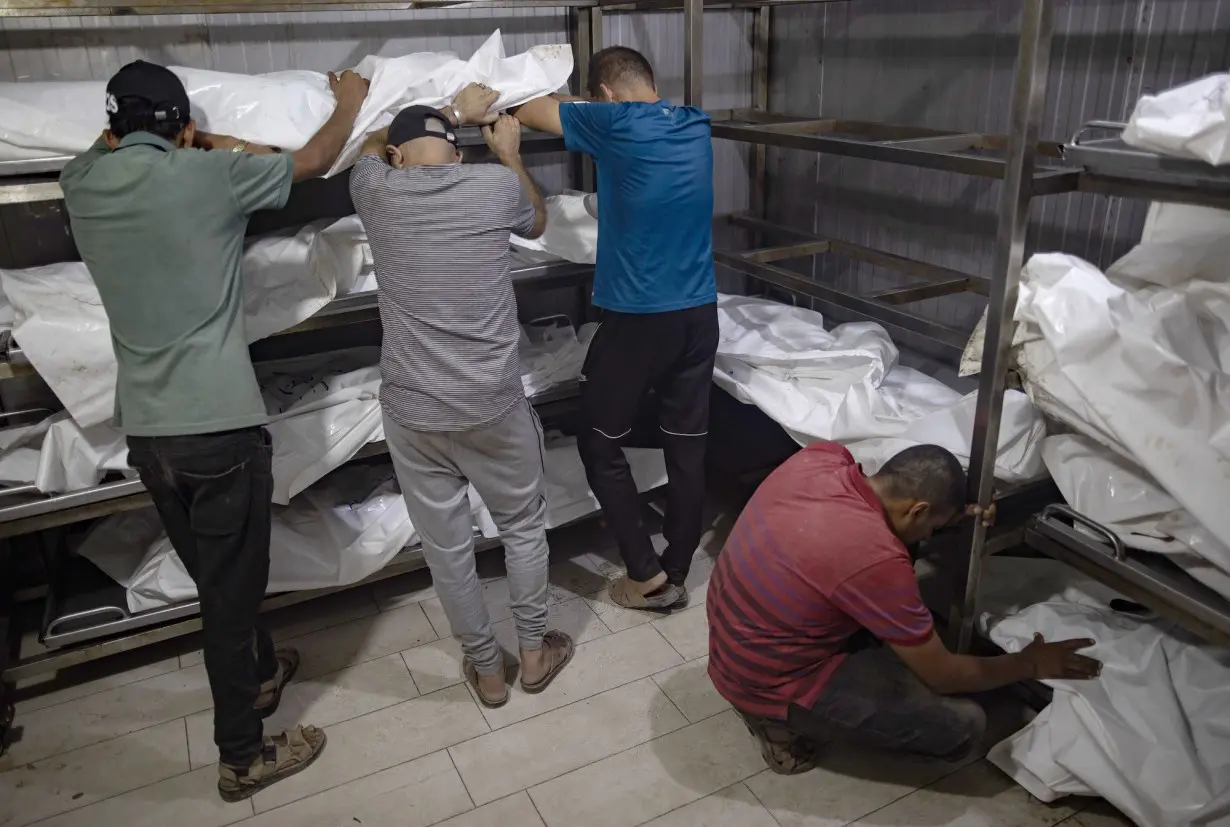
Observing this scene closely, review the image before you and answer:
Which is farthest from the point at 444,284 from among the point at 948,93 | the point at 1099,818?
the point at 1099,818

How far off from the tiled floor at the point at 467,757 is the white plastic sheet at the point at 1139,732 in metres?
0.13

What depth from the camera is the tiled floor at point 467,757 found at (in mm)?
2115

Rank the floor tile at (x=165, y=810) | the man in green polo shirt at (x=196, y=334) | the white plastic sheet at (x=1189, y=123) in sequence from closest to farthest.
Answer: the white plastic sheet at (x=1189, y=123), the man in green polo shirt at (x=196, y=334), the floor tile at (x=165, y=810)

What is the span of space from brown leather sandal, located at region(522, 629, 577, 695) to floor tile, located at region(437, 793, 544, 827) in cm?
36

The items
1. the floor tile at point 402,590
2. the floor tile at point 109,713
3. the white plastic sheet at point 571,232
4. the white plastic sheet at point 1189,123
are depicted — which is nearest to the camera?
the white plastic sheet at point 1189,123

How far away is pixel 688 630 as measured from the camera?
8.91ft

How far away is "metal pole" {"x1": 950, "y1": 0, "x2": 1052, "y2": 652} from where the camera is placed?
1801 mm

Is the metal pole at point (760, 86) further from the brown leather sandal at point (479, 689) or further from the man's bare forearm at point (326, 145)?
the brown leather sandal at point (479, 689)

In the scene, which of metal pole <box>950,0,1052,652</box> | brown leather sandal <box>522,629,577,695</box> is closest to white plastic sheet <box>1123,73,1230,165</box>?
metal pole <box>950,0,1052,652</box>

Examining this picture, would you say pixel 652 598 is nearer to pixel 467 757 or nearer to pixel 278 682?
pixel 467 757

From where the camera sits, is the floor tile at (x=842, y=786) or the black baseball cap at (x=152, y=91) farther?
the floor tile at (x=842, y=786)

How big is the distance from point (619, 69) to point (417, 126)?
2.24 feet

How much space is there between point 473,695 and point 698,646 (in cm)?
62

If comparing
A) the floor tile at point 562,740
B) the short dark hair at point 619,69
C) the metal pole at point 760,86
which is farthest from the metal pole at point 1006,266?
Result: the metal pole at point 760,86
